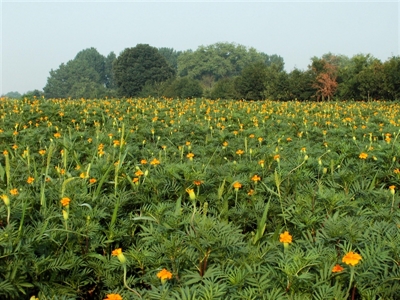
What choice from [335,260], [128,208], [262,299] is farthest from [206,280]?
[128,208]

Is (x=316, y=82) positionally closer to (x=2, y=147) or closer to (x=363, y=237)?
(x=2, y=147)

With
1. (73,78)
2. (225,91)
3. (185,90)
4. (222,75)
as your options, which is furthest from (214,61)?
(185,90)

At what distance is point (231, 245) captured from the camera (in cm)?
112

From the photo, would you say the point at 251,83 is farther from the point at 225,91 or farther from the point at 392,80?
the point at 392,80

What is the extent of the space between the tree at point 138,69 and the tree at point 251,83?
21.7 metres

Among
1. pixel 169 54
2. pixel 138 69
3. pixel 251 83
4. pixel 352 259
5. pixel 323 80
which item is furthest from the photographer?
pixel 169 54

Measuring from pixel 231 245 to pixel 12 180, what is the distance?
1349 millimetres

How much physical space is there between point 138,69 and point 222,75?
2315 centimetres

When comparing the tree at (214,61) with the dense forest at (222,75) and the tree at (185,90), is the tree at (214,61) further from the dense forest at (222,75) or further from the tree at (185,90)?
the tree at (185,90)

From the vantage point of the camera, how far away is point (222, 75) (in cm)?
6400

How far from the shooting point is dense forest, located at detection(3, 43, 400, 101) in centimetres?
1892

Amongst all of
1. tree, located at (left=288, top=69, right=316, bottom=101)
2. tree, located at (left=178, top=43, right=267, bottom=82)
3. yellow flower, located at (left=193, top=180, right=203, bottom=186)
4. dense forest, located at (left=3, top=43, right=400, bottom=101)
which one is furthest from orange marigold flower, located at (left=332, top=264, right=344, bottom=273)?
tree, located at (left=178, top=43, right=267, bottom=82)

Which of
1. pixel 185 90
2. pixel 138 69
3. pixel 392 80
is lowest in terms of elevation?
pixel 392 80

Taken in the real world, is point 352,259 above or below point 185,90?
below
